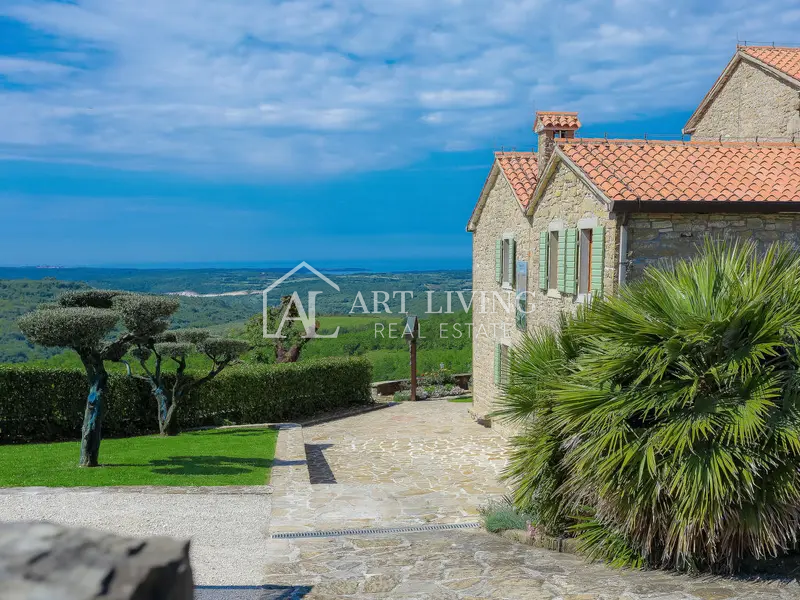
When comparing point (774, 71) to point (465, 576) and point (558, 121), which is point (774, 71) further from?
point (465, 576)

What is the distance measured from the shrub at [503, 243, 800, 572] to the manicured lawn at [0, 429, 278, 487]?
19.9ft

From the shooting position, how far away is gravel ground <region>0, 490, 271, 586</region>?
Result: 23.3 feet

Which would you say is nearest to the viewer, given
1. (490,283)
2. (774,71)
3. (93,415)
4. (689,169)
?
(93,415)

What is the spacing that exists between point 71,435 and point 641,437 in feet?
47.0

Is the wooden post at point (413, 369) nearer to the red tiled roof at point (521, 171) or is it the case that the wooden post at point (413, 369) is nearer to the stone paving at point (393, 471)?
the stone paving at point (393, 471)

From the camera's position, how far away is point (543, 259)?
14.7m

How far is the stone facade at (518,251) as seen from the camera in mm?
12477

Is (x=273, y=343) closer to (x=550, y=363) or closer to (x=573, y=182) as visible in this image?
(x=573, y=182)

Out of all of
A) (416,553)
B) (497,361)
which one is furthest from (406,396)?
(416,553)

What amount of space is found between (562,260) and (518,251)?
3.06m

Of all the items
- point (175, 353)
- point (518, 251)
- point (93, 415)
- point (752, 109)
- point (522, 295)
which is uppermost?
point (752, 109)

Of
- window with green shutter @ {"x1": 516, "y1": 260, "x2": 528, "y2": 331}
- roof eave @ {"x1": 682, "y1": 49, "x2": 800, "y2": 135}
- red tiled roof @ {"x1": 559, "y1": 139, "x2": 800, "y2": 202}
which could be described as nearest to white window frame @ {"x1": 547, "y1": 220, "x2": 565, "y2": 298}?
window with green shutter @ {"x1": 516, "y1": 260, "x2": 528, "y2": 331}

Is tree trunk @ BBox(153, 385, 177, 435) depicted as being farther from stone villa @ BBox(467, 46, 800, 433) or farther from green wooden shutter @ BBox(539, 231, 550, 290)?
green wooden shutter @ BBox(539, 231, 550, 290)

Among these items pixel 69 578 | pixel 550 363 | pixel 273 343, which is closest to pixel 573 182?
pixel 550 363
